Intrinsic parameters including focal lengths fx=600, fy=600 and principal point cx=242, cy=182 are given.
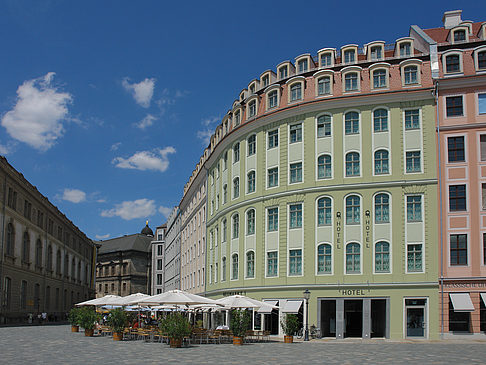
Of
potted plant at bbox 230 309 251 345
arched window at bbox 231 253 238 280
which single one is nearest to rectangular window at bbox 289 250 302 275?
arched window at bbox 231 253 238 280

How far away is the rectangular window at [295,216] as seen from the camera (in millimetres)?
43000

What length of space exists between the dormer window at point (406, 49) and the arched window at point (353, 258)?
1411 centimetres

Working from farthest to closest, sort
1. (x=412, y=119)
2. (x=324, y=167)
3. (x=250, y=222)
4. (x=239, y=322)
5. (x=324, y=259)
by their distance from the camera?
(x=250, y=222) → (x=324, y=167) → (x=324, y=259) → (x=412, y=119) → (x=239, y=322)

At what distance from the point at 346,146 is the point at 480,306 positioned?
1354 cm

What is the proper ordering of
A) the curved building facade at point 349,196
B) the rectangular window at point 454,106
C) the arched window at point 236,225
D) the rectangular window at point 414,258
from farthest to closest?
the arched window at point 236,225, the rectangular window at point 454,106, the curved building facade at point 349,196, the rectangular window at point 414,258

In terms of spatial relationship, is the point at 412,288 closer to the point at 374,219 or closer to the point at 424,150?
the point at 374,219

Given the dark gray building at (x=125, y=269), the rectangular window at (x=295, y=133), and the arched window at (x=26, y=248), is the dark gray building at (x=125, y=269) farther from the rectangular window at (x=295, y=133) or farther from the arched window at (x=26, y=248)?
the rectangular window at (x=295, y=133)

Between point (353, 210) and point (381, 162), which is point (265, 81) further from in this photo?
point (353, 210)

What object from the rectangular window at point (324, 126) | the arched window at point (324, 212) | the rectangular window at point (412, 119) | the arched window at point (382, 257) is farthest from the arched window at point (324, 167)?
the arched window at point (382, 257)

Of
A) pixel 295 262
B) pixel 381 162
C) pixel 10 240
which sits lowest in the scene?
pixel 295 262

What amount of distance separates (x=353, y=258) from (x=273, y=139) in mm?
11226

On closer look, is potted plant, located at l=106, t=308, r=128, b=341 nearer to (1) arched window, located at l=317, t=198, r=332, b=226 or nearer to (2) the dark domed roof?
(1) arched window, located at l=317, t=198, r=332, b=226

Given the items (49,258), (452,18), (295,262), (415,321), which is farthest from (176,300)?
(49,258)

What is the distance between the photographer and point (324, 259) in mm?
41375
